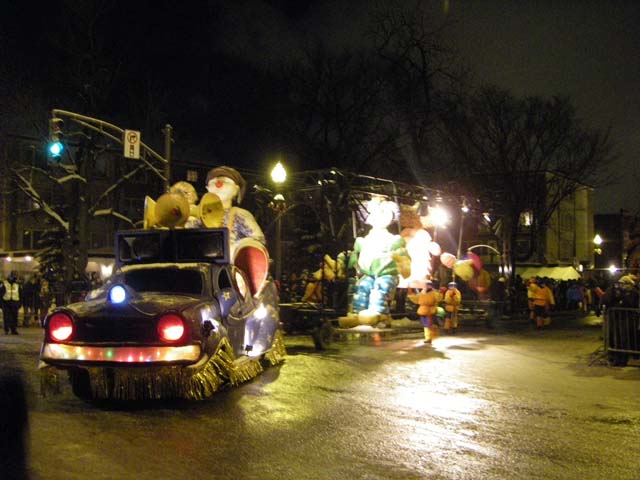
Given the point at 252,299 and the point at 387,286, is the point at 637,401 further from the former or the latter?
the point at 387,286

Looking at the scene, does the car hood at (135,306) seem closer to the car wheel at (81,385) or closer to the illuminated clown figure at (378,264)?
the car wheel at (81,385)

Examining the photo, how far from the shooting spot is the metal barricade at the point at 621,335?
12.7 m

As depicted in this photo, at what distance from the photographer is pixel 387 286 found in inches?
735

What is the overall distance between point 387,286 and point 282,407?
10585 millimetres

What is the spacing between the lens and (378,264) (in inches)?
741

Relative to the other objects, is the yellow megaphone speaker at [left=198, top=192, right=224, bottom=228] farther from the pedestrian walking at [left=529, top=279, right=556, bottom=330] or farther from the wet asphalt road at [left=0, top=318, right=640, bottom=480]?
the pedestrian walking at [left=529, top=279, right=556, bottom=330]

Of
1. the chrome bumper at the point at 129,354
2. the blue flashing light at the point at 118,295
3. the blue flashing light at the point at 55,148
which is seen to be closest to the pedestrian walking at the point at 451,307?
the blue flashing light at the point at 55,148

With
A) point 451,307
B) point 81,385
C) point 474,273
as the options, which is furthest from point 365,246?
point 81,385

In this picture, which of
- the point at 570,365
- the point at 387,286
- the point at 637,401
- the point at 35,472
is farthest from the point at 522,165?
the point at 35,472

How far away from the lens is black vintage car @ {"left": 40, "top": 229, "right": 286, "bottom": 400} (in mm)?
7859

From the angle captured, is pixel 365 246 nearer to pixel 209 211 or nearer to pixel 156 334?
pixel 209 211

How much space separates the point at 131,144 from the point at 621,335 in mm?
12342

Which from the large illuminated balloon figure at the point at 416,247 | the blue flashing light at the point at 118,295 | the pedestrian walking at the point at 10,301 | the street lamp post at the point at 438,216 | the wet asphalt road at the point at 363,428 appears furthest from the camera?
the street lamp post at the point at 438,216

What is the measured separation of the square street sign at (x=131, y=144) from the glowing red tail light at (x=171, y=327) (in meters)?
10.1
